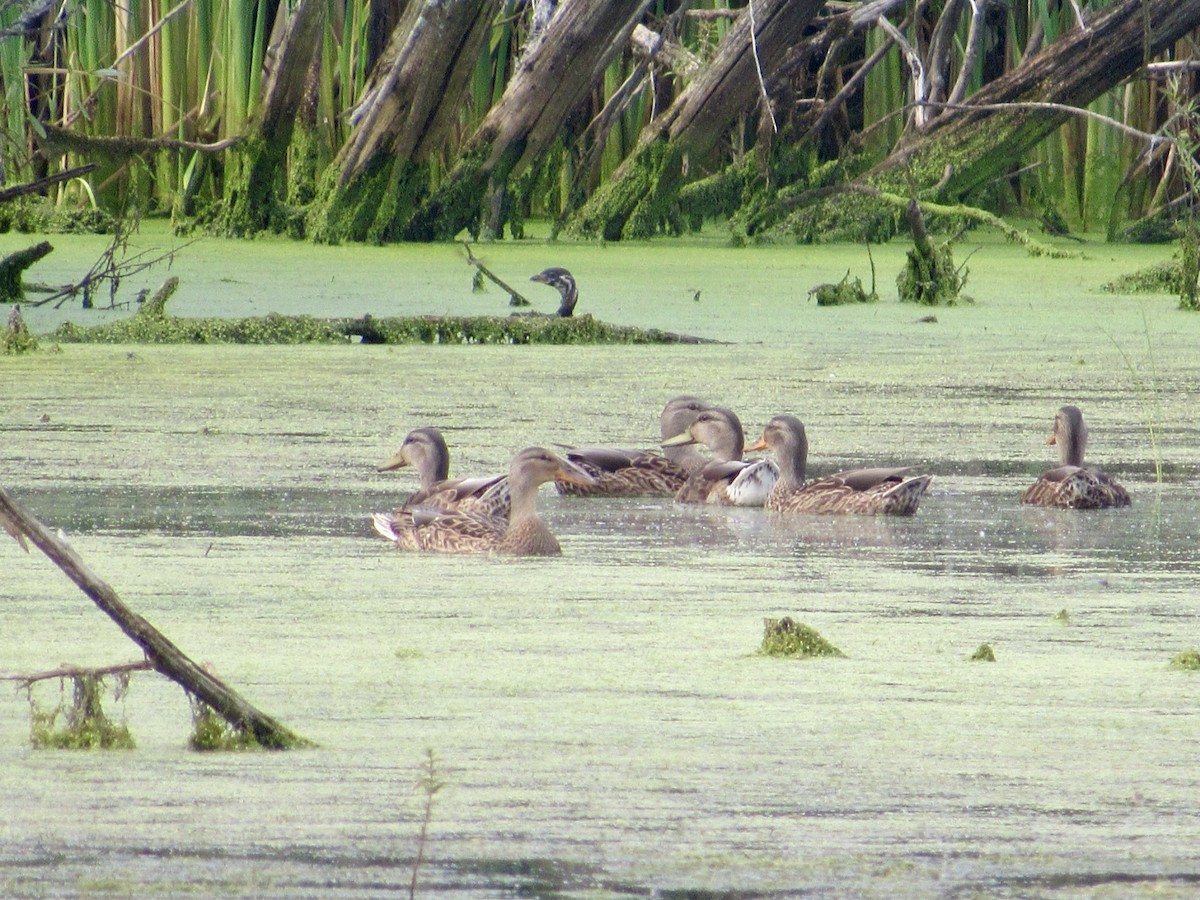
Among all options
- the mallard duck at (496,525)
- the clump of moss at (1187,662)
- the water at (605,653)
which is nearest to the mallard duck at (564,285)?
the water at (605,653)

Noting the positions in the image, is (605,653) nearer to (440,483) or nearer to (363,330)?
(440,483)

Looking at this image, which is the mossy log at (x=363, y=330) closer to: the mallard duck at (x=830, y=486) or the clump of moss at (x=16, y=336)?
the clump of moss at (x=16, y=336)

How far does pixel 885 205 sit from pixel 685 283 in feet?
8.22

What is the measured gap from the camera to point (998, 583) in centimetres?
441

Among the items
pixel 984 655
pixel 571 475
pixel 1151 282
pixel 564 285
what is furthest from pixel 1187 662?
pixel 1151 282

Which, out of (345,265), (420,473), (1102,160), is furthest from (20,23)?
(1102,160)

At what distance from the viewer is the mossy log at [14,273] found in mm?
9234

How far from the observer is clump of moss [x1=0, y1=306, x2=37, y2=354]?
26.2ft

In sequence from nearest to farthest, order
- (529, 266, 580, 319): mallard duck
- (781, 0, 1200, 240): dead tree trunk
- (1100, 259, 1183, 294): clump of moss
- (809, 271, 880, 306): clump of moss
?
1. (529, 266, 580, 319): mallard duck
2. (809, 271, 880, 306): clump of moss
3. (1100, 259, 1183, 294): clump of moss
4. (781, 0, 1200, 240): dead tree trunk

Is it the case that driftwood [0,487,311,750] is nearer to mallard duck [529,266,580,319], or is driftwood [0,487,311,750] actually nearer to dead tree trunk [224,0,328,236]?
mallard duck [529,266,580,319]

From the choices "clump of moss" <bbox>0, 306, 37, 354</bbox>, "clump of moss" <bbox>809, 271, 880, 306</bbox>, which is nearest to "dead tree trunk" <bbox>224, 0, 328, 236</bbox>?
"clump of moss" <bbox>809, 271, 880, 306</bbox>

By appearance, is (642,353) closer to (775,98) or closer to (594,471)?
(594,471)

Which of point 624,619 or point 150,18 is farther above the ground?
point 150,18

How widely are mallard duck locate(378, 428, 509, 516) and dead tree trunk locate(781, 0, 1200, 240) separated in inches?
265
